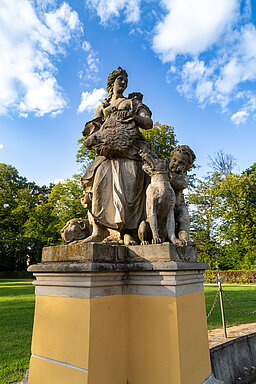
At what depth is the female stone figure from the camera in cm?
357

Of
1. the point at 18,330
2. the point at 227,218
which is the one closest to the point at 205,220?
the point at 227,218

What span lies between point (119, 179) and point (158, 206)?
28.5 inches

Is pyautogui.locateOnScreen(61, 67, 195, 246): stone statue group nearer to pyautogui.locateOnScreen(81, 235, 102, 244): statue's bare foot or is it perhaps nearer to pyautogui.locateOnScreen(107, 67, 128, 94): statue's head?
pyautogui.locateOnScreen(81, 235, 102, 244): statue's bare foot

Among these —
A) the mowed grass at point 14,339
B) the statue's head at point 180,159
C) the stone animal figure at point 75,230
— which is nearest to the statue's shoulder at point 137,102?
the statue's head at point 180,159

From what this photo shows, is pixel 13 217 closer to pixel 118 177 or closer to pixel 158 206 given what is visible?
pixel 118 177

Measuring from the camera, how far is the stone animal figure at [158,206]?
314cm

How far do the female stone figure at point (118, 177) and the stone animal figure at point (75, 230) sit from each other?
190 millimetres

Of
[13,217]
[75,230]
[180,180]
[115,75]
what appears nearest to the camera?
[180,180]

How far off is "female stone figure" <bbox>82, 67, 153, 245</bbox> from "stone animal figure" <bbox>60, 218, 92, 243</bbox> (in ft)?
0.62

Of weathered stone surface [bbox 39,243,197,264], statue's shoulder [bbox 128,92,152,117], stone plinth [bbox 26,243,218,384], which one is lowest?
stone plinth [bbox 26,243,218,384]

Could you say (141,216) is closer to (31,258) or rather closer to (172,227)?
(172,227)

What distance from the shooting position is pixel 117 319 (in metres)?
2.72

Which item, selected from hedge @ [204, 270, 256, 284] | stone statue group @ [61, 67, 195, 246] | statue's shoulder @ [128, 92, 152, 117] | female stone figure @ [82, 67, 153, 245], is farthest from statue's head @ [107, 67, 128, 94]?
hedge @ [204, 270, 256, 284]

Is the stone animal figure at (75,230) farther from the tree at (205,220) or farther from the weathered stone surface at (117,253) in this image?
the tree at (205,220)
